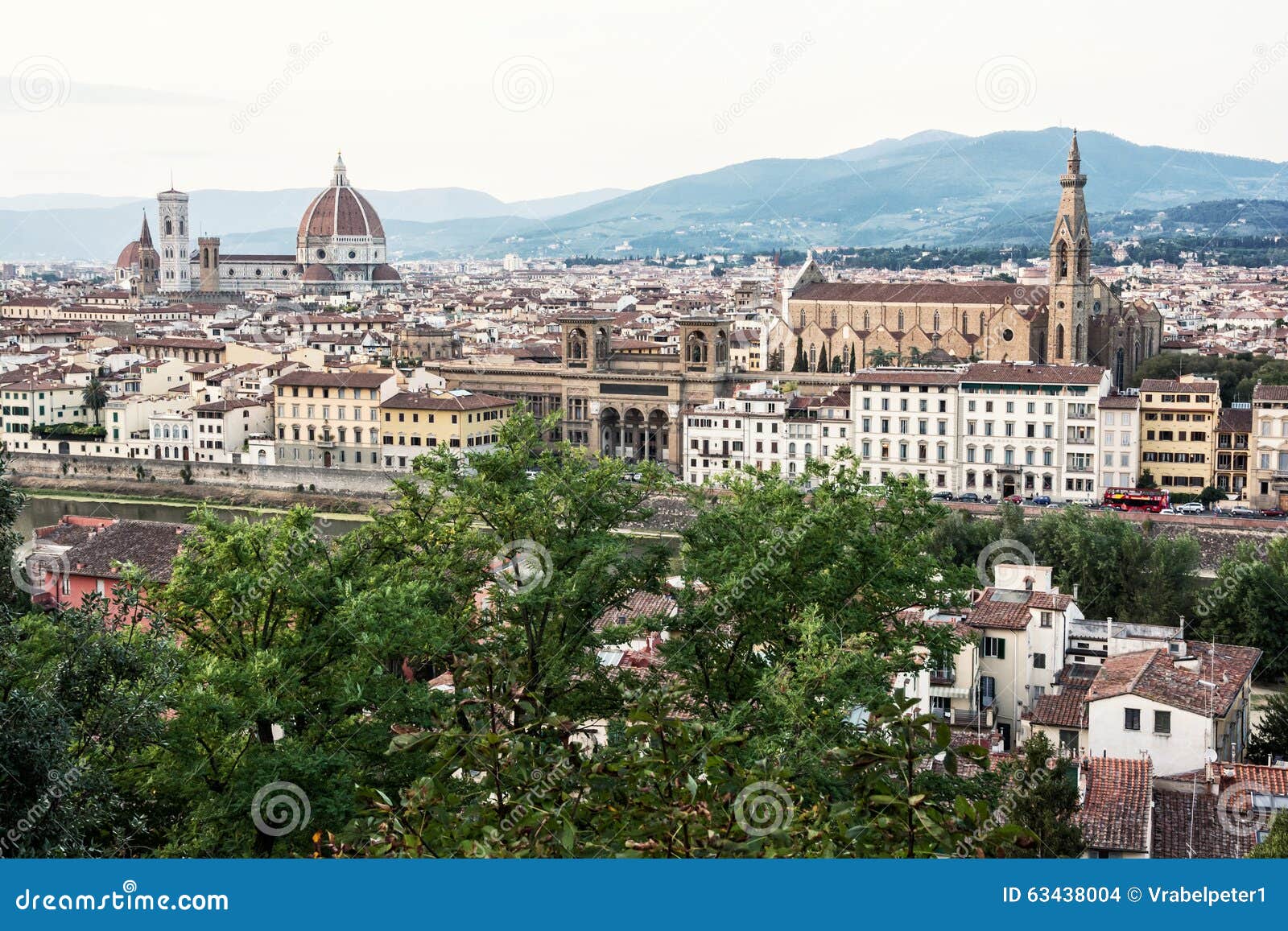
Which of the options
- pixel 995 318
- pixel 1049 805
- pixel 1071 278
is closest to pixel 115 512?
pixel 1071 278

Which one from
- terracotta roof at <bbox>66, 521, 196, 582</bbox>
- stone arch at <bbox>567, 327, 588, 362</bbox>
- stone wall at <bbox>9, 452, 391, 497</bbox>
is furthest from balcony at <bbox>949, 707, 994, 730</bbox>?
stone arch at <bbox>567, 327, 588, 362</bbox>

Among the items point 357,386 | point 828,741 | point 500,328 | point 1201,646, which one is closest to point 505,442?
point 828,741

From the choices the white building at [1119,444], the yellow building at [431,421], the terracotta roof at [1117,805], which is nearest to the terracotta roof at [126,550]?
the terracotta roof at [1117,805]

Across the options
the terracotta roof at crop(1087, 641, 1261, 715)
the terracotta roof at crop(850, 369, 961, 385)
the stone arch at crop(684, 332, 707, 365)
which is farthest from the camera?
the stone arch at crop(684, 332, 707, 365)

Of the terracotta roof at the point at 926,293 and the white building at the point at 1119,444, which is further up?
the terracotta roof at the point at 926,293

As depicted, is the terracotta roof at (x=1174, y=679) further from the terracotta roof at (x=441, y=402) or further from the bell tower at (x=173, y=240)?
the bell tower at (x=173, y=240)

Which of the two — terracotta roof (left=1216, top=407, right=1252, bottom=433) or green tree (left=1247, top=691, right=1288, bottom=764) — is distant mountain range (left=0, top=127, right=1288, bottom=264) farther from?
green tree (left=1247, top=691, right=1288, bottom=764)

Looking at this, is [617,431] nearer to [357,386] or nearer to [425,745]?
[357,386]

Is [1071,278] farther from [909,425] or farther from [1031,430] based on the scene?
[909,425]
